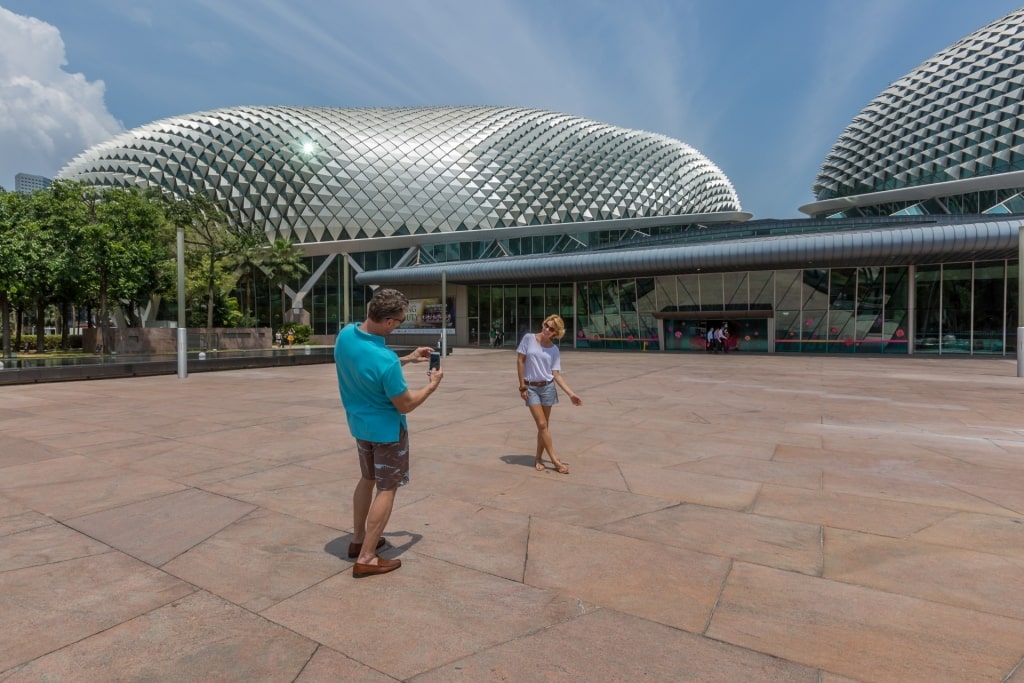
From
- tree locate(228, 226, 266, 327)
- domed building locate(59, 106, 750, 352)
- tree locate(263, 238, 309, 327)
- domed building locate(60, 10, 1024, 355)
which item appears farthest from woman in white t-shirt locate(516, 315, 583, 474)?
tree locate(263, 238, 309, 327)

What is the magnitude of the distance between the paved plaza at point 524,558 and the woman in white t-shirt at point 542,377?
14.4 inches

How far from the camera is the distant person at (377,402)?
325cm

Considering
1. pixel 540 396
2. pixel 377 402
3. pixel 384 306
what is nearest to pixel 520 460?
pixel 540 396

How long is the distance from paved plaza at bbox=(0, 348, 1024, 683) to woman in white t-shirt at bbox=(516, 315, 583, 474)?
36 cm

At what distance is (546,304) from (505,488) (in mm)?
32724

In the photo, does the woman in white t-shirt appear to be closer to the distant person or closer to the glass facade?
the distant person

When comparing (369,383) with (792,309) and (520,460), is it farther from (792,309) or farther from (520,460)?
(792,309)

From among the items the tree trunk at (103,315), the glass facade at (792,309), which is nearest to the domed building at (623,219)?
the glass facade at (792,309)

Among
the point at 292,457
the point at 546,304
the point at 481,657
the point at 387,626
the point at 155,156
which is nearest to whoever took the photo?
the point at 481,657

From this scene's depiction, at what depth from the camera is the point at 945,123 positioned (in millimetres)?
42406

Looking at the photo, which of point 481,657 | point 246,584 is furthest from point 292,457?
point 481,657

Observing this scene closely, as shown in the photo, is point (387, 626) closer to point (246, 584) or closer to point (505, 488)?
point (246, 584)

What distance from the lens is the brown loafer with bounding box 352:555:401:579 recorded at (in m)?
→ 3.36

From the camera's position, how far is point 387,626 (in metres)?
2.81
